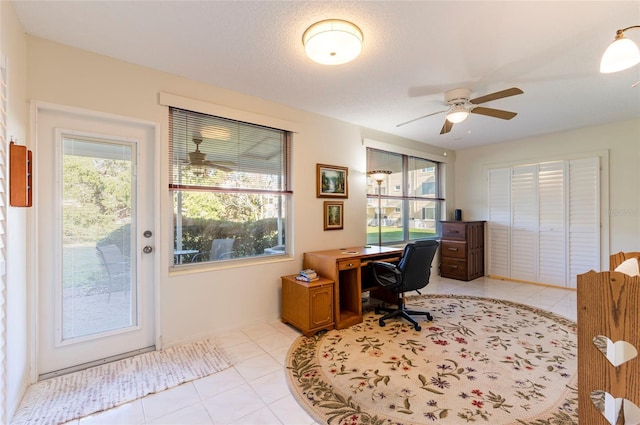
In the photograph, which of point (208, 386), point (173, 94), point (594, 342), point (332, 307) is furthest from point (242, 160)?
point (594, 342)

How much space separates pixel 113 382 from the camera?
6.83 feet

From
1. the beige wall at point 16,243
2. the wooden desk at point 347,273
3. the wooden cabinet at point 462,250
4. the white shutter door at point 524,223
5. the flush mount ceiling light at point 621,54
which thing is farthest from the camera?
the wooden cabinet at point 462,250

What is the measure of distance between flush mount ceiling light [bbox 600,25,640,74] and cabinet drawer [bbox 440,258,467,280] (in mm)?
3890

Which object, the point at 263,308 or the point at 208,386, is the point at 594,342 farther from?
the point at 263,308

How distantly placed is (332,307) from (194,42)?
264 centimetres

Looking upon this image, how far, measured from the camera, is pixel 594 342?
2.94 ft

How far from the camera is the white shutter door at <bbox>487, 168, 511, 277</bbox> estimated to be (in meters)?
5.16

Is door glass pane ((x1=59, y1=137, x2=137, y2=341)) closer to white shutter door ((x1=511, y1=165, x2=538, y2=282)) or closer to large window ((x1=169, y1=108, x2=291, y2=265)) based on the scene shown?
large window ((x1=169, y1=108, x2=291, y2=265))

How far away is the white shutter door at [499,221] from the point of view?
5.16 m

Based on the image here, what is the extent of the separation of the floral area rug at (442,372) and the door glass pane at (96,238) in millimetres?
1567

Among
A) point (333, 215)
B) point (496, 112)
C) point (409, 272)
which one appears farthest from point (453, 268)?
point (496, 112)

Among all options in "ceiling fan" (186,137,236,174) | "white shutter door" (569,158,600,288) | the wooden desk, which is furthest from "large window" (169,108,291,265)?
"white shutter door" (569,158,600,288)

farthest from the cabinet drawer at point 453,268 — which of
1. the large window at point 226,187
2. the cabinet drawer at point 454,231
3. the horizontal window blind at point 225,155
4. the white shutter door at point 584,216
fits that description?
the horizontal window blind at point 225,155

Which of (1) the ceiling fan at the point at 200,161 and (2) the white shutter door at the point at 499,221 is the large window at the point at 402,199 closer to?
(2) the white shutter door at the point at 499,221
